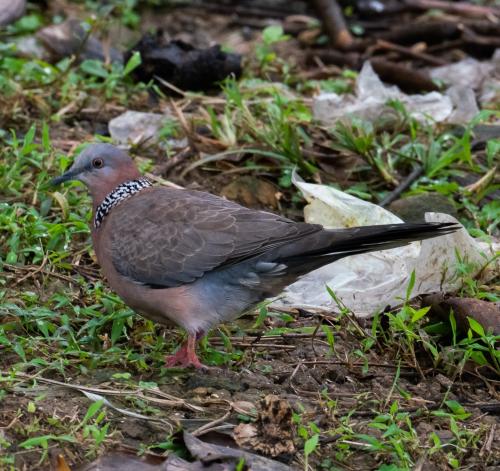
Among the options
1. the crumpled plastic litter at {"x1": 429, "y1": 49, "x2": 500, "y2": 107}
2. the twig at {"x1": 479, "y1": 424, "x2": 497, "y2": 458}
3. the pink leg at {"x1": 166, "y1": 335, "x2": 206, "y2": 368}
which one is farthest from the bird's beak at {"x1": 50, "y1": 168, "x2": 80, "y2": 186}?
the crumpled plastic litter at {"x1": 429, "y1": 49, "x2": 500, "y2": 107}

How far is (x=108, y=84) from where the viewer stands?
689 cm

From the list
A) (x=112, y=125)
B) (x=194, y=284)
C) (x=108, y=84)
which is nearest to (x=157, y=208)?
(x=194, y=284)

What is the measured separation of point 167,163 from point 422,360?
2.33 metres

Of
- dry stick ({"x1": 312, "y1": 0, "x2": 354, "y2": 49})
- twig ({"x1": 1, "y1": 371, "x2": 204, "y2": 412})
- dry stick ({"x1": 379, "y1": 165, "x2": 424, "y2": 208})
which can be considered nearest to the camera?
twig ({"x1": 1, "y1": 371, "x2": 204, "y2": 412})

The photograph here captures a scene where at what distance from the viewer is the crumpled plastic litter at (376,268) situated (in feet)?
15.8

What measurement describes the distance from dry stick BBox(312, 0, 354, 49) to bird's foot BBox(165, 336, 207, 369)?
5.04 meters

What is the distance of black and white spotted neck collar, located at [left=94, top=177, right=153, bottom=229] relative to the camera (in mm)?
4719

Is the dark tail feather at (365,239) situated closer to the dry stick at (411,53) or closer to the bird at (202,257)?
the bird at (202,257)

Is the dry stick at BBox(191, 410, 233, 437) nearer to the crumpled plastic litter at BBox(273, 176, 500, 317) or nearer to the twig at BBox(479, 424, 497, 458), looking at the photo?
the twig at BBox(479, 424, 497, 458)

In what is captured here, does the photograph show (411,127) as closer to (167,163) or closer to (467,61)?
(167,163)

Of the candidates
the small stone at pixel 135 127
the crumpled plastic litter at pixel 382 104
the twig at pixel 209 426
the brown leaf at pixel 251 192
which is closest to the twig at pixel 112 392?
the twig at pixel 209 426

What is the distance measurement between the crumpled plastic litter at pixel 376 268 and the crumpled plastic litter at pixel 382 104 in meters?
1.27

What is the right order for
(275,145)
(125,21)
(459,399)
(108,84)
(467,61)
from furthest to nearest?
(125,21) → (467,61) → (108,84) → (275,145) → (459,399)

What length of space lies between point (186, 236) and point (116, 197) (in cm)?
58
